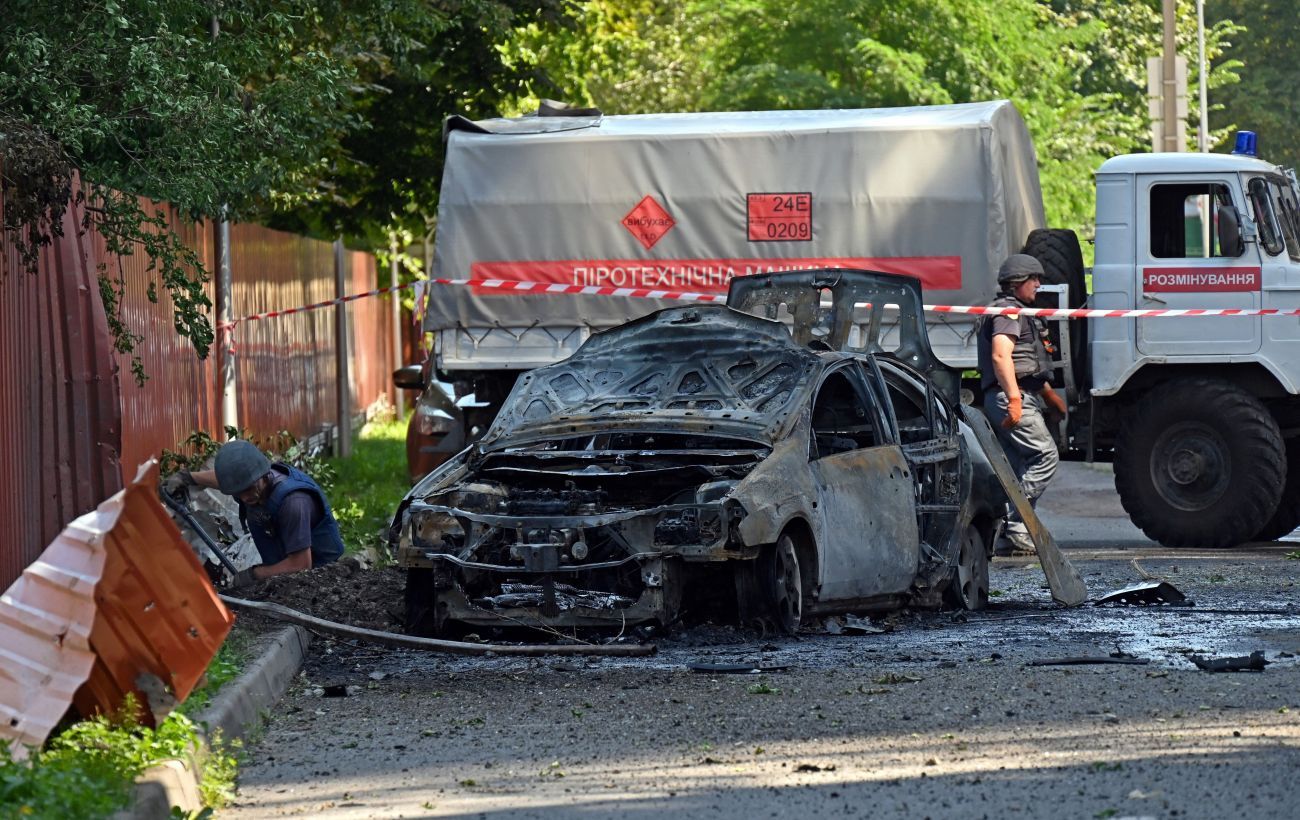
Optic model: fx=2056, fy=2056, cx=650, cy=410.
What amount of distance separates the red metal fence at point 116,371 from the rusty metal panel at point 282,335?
0.02 meters

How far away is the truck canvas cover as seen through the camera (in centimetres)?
1569

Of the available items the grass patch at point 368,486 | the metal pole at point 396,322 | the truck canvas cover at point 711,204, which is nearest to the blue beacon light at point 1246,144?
the truck canvas cover at point 711,204

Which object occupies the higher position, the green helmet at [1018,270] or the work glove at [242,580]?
the green helmet at [1018,270]

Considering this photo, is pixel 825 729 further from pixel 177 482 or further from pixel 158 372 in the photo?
pixel 158 372

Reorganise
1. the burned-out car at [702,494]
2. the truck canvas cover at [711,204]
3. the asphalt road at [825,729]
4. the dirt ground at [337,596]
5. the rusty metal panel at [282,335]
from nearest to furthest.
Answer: the asphalt road at [825,729], the burned-out car at [702,494], the dirt ground at [337,596], the truck canvas cover at [711,204], the rusty metal panel at [282,335]

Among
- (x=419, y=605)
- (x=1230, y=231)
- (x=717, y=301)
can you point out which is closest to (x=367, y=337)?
(x=717, y=301)

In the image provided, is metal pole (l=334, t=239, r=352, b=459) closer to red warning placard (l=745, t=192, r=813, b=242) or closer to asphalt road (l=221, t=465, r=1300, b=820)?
red warning placard (l=745, t=192, r=813, b=242)

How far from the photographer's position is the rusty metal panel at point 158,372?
1280 centimetres

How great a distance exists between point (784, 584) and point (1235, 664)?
2.08 m

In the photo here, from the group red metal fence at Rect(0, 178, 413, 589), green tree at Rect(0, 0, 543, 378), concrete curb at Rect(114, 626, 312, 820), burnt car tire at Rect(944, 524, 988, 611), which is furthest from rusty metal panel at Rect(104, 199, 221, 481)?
burnt car tire at Rect(944, 524, 988, 611)

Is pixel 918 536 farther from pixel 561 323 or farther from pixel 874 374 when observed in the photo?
pixel 561 323

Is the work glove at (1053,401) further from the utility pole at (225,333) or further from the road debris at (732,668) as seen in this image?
the utility pole at (225,333)

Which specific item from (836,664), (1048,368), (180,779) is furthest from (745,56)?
(180,779)

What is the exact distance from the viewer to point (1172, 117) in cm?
2442
